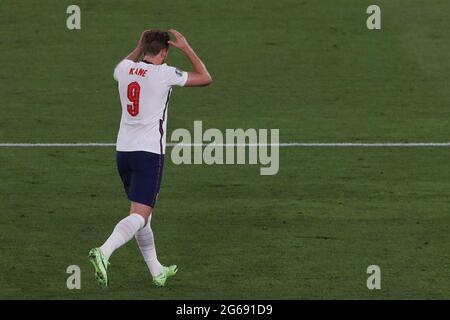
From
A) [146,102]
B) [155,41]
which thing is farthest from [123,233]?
[155,41]

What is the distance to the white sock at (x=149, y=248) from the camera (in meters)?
13.7

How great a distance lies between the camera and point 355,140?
20.1 meters

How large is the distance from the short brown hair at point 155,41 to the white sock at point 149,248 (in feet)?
5.59

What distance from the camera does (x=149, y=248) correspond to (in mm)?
13797

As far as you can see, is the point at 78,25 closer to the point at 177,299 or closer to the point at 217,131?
the point at 217,131

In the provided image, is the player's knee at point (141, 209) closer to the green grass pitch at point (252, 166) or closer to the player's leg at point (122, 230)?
the player's leg at point (122, 230)

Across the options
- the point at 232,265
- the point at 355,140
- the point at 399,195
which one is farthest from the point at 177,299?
the point at 355,140

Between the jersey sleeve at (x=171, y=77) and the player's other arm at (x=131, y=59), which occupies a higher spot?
the player's other arm at (x=131, y=59)

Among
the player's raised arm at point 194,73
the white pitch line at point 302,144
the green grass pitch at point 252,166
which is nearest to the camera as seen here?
the player's raised arm at point 194,73

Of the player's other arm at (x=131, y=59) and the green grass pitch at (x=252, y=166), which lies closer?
the player's other arm at (x=131, y=59)

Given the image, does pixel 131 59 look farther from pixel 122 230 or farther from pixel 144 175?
pixel 122 230

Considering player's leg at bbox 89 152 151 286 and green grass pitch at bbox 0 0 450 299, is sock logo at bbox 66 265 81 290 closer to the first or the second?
green grass pitch at bbox 0 0 450 299

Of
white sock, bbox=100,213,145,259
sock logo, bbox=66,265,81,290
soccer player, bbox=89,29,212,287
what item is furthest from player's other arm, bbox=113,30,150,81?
sock logo, bbox=66,265,81,290

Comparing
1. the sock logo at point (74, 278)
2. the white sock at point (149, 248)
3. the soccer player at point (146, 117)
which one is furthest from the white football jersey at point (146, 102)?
Result: the sock logo at point (74, 278)
